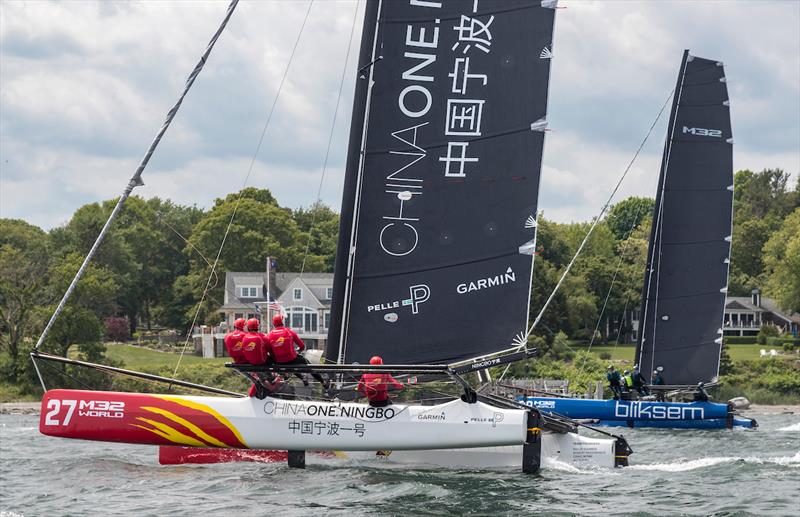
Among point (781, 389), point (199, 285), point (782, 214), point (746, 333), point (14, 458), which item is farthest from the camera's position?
point (782, 214)

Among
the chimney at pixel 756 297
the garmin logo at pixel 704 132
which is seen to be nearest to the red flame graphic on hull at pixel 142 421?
the garmin logo at pixel 704 132

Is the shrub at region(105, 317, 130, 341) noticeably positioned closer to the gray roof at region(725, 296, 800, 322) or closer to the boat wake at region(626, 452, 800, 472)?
the gray roof at region(725, 296, 800, 322)

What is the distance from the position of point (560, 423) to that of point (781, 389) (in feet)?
124

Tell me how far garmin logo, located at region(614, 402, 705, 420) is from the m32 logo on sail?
11044 millimetres

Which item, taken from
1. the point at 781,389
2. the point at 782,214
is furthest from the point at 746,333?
the point at 781,389

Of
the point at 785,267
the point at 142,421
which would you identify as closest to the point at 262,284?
the point at 785,267

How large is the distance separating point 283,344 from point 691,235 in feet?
57.2

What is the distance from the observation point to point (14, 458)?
20438mm

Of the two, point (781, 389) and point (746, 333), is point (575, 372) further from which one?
point (746, 333)

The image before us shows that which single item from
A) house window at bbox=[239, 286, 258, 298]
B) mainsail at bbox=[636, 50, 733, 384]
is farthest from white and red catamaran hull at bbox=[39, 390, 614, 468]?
house window at bbox=[239, 286, 258, 298]

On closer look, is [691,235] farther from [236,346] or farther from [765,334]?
[765,334]

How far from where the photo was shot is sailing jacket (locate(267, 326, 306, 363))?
16078 mm

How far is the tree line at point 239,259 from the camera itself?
65.1m

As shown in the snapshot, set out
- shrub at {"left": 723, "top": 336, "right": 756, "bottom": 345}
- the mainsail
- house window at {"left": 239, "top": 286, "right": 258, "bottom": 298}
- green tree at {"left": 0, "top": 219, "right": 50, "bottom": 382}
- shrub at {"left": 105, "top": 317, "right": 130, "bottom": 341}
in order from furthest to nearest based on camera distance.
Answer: shrub at {"left": 723, "top": 336, "right": 756, "bottom": 345}, shrub at {"left": 105, "top": 317, "right": 130, "bottom": 341}, house window at {"left": 239, "top": 286, "right": 258, "bottom": 298}, green tree at {"left": 0, "top": 219, "right": 50, "bottom": 382}, the mainsail
